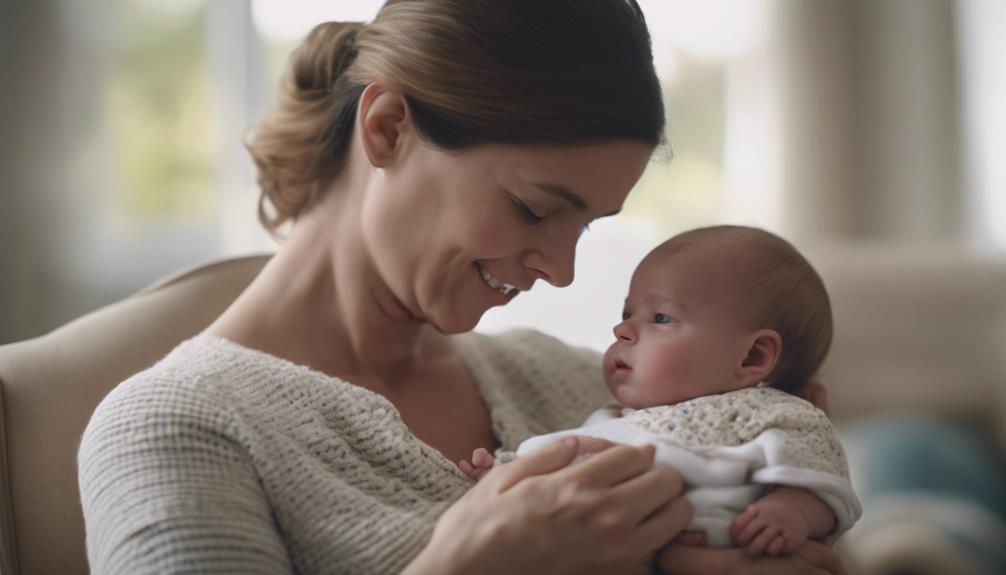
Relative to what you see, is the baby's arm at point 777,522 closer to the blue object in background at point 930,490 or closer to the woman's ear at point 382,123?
the woman's ear at point 382,123

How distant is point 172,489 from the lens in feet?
3.59

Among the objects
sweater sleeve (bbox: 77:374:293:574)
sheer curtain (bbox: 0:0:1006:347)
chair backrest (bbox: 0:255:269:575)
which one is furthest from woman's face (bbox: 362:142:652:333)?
sheer curtain (bbox: 0:0:1006:347)

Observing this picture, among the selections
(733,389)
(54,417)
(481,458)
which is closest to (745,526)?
(733,389)

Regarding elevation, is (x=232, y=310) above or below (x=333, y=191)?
below

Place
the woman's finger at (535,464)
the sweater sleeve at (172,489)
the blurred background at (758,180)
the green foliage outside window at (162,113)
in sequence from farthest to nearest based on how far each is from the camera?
1. the green foliage outside window at (162,113)
2. the blurred background at (758,180)
3. the woman's finger at (535,464)
4. the sweater sleeve at (172,489)

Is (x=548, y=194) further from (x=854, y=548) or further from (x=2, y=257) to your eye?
(x=2, y=257)

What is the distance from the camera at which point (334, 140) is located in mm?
1465

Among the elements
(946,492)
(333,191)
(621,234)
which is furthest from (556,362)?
(621,234)

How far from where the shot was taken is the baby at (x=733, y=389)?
1.17 m

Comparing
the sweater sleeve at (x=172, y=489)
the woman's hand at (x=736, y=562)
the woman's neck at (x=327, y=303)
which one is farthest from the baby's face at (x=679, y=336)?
the sweater sleeve at (x=172, y=489)

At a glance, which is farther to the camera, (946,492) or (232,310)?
(946,492)

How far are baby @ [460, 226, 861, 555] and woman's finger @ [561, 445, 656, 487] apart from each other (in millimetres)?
39

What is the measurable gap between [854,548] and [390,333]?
1.77 meters

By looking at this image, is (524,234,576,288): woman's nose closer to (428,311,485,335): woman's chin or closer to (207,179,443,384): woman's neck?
(428,311,485,335): woman's chin
